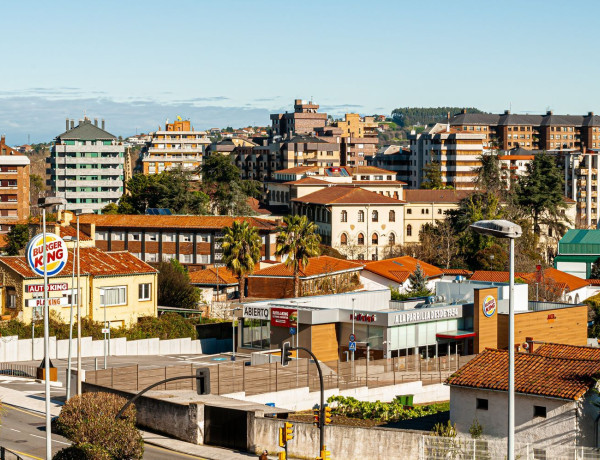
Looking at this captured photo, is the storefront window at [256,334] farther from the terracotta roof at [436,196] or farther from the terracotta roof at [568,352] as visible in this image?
the terracotta roof at [436,196]

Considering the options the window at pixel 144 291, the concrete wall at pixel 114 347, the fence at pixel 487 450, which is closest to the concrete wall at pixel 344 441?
the fence at pixel 487 450

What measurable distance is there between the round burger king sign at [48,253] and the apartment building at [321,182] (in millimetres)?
120237

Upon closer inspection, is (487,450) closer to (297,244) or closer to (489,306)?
(489,306)

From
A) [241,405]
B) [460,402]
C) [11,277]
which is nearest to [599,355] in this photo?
[460,402]

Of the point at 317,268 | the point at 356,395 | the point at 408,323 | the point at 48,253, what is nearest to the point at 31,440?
the point at 48,253

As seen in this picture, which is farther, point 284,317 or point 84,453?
point 284,317

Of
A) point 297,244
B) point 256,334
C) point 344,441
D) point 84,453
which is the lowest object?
point 256,334

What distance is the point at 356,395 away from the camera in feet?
196

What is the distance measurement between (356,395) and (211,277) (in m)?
49.5

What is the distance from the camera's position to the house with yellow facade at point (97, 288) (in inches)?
2992

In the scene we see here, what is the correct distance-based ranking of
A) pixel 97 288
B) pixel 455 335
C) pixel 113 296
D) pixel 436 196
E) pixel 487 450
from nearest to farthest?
pixel 487 450 < pixel 455 335 < pixel 97 288 < pixel 113 296 < pixel 436 196

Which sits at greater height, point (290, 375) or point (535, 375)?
point (535, 375)

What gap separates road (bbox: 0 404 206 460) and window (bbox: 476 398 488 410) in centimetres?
1169

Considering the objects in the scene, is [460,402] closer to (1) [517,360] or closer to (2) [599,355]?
(1) [517,360]
